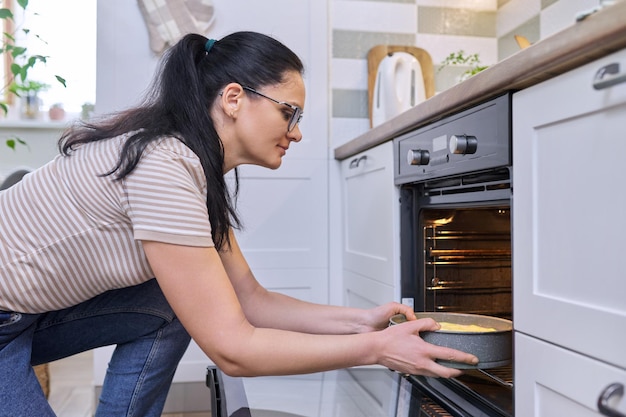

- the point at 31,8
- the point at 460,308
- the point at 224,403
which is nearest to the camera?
the point at 224,403

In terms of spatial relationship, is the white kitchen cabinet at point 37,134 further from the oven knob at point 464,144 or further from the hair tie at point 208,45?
the oven knob at point 464,144

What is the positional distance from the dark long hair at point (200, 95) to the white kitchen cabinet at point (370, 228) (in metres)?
0.63

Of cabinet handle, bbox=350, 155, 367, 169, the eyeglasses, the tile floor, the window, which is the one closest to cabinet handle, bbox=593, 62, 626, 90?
the eyeglasses

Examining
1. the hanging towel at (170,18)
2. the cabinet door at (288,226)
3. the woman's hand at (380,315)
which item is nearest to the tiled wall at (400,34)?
the cabinet door at (288,226)

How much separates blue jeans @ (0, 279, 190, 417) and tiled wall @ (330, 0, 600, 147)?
4.07 feet

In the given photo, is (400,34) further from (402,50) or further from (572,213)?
(572,213)

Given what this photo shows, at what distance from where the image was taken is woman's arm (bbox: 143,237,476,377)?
3.16 feet

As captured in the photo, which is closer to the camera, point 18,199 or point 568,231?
point 568,231

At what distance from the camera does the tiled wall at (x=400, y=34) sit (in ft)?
8.02

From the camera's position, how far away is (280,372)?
Answer: 0.99 meters

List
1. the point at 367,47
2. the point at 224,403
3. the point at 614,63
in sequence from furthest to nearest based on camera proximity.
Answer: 1. the point at 367,47
2. the point at 224,403
3. the point at 614,63

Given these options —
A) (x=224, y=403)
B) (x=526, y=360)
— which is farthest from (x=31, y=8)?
(x=526, y=360)

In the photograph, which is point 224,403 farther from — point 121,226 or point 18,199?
point 18,199

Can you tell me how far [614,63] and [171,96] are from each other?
71 cm
